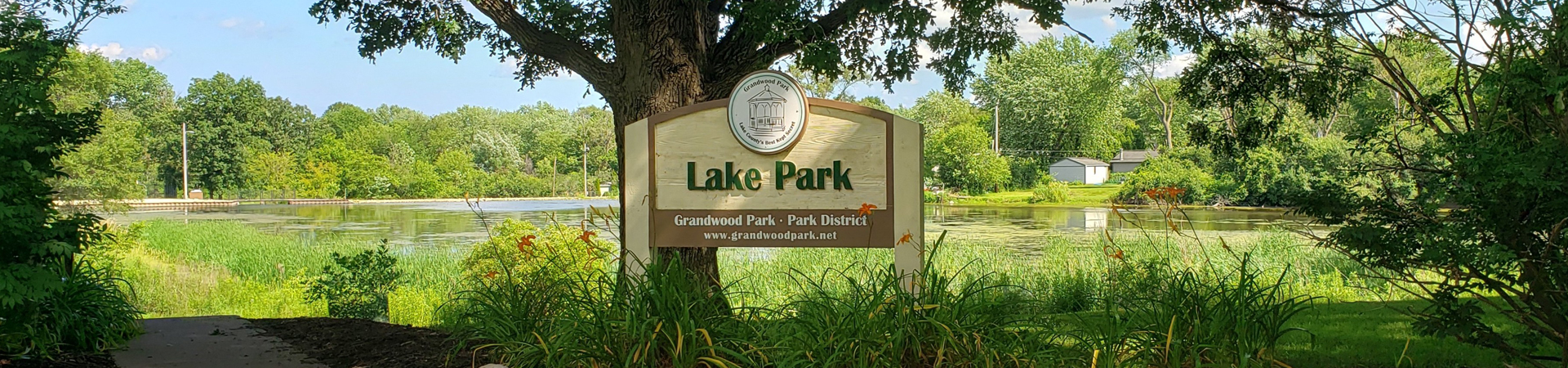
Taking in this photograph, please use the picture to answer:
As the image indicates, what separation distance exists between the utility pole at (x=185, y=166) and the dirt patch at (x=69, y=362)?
41.7m

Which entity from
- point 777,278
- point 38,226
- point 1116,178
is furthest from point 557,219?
point 1116,178

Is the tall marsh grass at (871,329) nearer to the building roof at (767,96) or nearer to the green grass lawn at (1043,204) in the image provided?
the building roof at (767,96)

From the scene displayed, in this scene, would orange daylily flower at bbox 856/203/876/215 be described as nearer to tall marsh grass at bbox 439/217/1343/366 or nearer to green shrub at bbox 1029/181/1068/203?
tall marsh grass at bbox 439/217/1343/366

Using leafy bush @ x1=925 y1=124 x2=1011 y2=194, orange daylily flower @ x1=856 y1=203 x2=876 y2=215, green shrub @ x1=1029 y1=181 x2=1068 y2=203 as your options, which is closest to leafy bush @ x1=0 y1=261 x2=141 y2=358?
orange daylily flower @ x1=856 y1=203 x2=876 y2=215

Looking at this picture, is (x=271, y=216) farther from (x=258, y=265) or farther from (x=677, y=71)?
(x=677, y=71)

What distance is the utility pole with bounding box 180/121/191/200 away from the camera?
40.9 metres

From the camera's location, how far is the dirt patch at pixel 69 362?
462cm

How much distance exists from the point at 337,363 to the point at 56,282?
1.27 meters

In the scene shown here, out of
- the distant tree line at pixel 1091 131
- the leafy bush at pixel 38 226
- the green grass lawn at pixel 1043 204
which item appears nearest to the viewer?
the leafy bush at pixel 38 226

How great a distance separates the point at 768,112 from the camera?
4.90m

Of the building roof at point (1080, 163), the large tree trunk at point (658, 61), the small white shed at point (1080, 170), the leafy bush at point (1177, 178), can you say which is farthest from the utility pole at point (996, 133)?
the large tree trunk at point (658, 61)

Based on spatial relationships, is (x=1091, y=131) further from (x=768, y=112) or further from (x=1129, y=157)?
(x=768, y=112)

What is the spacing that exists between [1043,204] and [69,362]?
107 ft

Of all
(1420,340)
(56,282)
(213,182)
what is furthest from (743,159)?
(213,182)
